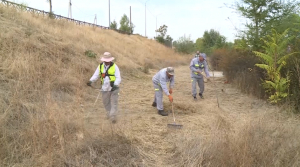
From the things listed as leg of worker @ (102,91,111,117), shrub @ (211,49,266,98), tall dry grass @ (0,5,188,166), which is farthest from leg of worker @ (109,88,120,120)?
shrub @ (211,49,266,98)

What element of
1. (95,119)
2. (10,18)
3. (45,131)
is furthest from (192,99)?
(10,18)

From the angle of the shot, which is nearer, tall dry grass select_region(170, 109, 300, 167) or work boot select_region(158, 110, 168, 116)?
tall dry grass select_region(170, 109, 300, 167)

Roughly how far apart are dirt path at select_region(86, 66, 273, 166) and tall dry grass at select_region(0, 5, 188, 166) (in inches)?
15.0

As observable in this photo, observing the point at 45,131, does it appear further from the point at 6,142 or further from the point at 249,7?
the point at 249,7

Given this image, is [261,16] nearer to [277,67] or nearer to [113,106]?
[277,67]

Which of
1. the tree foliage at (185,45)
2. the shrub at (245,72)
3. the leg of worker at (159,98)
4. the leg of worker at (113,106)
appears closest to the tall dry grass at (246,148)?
the leg of worker at (113,106)

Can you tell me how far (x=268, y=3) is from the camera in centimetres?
1057

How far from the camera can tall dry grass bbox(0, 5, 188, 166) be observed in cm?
378

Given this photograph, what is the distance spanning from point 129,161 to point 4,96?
3.34 metres

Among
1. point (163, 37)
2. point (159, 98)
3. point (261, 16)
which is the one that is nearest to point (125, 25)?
point (163, 37)

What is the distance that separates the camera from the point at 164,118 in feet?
21.2

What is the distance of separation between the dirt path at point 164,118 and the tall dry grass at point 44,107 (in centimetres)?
38

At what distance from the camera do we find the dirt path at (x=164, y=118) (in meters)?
4.37

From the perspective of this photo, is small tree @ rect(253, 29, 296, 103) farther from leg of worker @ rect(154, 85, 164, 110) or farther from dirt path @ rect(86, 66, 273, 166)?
leg of worker @ rect(154, 85, 164, 110)
